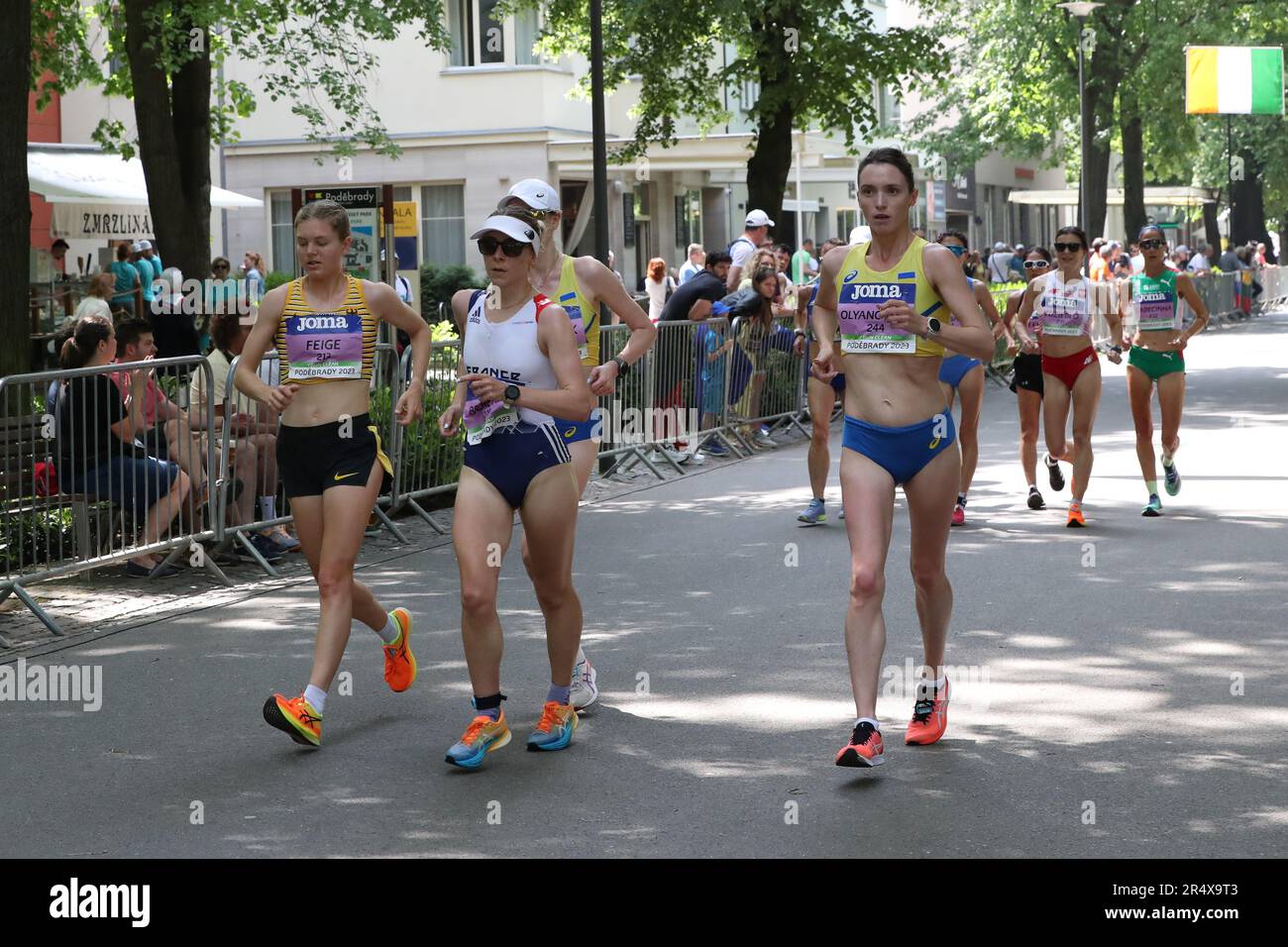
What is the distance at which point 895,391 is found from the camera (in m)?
6.55

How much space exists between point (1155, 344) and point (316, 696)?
7678mm

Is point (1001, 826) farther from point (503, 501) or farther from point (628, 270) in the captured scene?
point (628, 270)

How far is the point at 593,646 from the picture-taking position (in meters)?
8.71

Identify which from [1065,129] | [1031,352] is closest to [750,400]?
[1031,352]

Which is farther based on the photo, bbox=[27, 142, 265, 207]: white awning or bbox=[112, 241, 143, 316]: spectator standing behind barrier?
bbox=[27, 142, 265, 207]: white awning

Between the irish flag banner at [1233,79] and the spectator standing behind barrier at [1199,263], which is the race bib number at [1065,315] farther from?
the spectator standing behind barrier at [1199,263]

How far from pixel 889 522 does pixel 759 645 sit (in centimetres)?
219

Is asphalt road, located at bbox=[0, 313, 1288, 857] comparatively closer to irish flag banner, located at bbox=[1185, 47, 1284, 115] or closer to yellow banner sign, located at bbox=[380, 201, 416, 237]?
yellow banner sign, located at bbox=[380, 201, 416, 237]

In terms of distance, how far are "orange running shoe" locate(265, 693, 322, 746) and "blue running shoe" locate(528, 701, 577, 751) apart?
770 mm

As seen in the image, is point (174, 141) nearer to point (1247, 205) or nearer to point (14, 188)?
point (14, 188)

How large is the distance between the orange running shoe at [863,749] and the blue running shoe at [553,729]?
1098 mm

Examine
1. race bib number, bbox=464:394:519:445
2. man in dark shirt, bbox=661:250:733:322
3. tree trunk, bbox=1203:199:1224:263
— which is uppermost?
tree trunk, bbox=1203:199:1224:263

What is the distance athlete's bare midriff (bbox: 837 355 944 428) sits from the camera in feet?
21.4

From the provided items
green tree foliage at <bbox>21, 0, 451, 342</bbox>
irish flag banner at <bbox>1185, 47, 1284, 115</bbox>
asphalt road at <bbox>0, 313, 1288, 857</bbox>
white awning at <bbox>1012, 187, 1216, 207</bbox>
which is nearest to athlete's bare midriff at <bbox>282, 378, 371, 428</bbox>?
asphalt road at <bbox>0, 313, 1288, 857</bbox>
